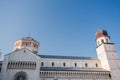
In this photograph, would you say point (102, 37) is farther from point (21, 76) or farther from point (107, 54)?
point (21, 76)

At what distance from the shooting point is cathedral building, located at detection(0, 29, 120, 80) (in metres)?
26.6

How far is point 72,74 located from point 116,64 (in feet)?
37.4

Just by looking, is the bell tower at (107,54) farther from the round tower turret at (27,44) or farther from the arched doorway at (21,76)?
the arched doorway at (21,76)

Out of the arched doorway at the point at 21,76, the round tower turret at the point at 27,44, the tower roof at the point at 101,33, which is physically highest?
the tower roof at the point at 101,33

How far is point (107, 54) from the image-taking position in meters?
32.4

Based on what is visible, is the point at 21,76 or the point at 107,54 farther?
the point at 107,54

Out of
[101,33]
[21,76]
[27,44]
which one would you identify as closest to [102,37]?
[101,33]

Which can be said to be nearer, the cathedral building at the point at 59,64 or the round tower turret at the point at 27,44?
the cathedral building at the point at 59,64

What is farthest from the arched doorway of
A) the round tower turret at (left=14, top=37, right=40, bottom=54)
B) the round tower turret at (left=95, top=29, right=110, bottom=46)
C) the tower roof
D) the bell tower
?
the tower roof

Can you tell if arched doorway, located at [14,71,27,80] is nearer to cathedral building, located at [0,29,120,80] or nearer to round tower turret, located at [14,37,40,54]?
cathedral building, located at [0,29,120,80]

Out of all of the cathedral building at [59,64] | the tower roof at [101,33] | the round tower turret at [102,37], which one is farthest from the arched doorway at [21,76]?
the tower roof at [101,33]

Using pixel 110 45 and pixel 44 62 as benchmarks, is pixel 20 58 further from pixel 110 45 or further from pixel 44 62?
pixel 110 45

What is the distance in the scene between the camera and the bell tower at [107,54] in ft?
99.8

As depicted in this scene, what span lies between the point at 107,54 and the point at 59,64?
1223cm
